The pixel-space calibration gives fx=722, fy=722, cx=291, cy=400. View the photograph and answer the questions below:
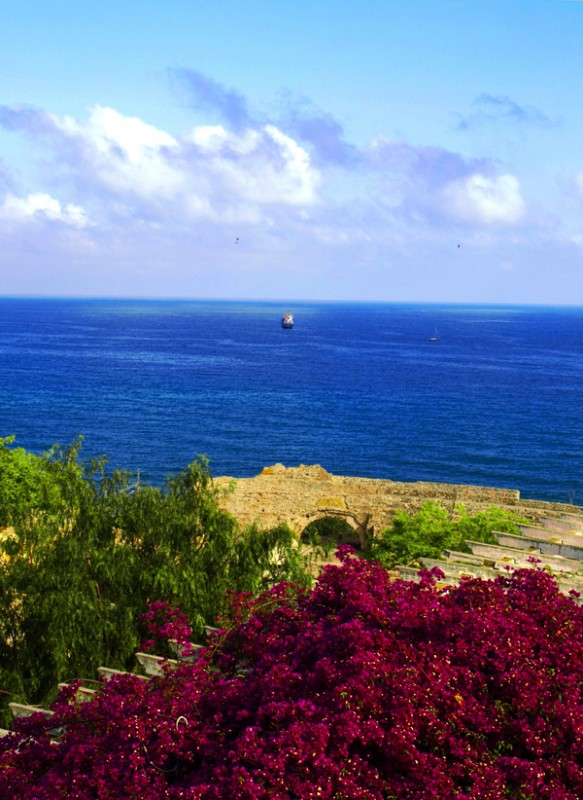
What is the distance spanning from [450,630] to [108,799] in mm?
5179

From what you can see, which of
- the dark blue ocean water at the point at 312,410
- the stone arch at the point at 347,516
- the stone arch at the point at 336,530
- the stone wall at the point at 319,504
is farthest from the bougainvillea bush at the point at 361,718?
the dark blue ocean water at the point at 312,410

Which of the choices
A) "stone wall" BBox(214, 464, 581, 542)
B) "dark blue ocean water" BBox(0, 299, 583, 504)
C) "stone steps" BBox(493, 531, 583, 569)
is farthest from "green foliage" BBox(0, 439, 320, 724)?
"dark blue ocean water" BBox(0, 299, 583, 504)

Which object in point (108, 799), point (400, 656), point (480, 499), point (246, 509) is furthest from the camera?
point (480, 499)

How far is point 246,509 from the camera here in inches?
1241

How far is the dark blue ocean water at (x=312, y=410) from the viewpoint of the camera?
64.9 metres

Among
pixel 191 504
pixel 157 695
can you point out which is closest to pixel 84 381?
pixel 191 504

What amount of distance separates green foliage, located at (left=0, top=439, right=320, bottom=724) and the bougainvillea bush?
21.3 feet

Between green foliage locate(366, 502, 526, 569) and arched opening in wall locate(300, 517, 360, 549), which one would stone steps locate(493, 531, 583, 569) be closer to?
green foliage locate(366, 502, 526, 569)

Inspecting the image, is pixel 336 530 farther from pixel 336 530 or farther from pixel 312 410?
pixel 312 410

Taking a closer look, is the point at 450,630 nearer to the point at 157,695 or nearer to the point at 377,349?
the point at 157,695

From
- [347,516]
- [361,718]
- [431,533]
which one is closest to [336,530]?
[347,516]

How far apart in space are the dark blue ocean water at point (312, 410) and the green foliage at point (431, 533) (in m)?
32.9

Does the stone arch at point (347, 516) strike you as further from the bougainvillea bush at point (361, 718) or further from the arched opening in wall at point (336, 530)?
the bougainvillea bush at point (361, 718)

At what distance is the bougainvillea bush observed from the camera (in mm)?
8766
